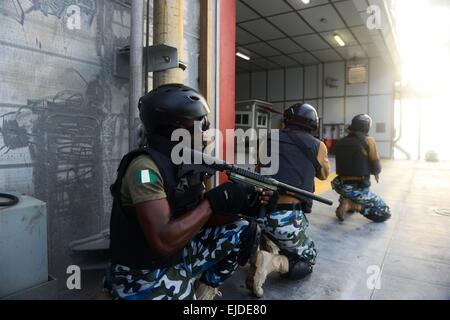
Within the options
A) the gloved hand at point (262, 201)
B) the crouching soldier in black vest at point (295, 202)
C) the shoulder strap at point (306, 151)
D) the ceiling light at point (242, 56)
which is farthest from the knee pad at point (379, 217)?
the ceiling light at point (242, 56)

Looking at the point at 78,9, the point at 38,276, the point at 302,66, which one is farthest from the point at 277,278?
the point at 302,66

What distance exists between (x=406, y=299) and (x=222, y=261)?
4.70 ft

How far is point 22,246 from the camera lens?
174cm

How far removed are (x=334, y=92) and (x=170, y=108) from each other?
613 inches

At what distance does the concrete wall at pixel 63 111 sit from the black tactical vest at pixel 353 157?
2.98m

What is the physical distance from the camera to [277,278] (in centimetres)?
264

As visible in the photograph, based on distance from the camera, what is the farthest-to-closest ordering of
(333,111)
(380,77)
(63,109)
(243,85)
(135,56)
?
(243,85), (333,111), (380,77), (135,56), (63,109)

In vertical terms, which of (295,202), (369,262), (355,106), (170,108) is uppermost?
(355,106)

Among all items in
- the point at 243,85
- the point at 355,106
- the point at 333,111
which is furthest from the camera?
the point at 243,85

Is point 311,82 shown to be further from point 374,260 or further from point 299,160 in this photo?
point 299,160

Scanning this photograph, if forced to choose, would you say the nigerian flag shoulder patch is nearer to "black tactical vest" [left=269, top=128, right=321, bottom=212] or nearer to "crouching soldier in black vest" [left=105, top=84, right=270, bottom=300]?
"crouching soldier in black vest" [left=105, top=84, right=270, bottom=300]

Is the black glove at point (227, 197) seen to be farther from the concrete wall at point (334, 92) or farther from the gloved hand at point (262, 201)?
the concrete wall at point (334, 92)

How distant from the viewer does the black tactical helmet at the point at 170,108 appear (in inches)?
65.5

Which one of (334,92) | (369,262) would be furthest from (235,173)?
(334,92)
